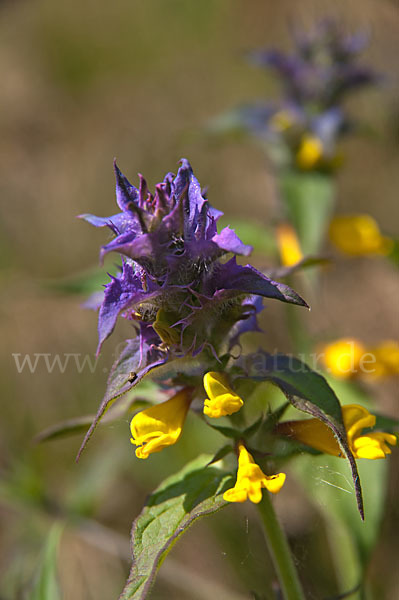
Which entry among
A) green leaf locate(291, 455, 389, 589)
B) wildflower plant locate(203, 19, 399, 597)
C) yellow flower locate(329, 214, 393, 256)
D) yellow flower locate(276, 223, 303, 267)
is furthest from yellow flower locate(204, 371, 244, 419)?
yellow flower locate(329, 214, 393, 256)

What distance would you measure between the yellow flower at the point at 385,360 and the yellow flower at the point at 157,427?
0.88 metres

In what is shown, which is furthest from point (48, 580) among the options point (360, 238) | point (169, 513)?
point (360, 238)

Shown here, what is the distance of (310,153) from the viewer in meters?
2.20

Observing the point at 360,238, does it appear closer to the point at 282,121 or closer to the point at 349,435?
the point at 282,121

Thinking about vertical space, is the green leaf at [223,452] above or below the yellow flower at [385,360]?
below

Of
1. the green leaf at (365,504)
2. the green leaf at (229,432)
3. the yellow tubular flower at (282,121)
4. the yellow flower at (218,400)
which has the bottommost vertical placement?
the green leaf at (365,504)

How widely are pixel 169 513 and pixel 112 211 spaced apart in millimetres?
2986

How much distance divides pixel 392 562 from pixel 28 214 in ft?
10.9

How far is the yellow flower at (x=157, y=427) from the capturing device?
100cm

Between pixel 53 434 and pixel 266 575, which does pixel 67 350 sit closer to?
pixel 266 575

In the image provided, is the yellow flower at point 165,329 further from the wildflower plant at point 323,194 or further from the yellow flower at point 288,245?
the yellow flower at point 288,245

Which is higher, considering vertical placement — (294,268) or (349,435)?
(294,268)

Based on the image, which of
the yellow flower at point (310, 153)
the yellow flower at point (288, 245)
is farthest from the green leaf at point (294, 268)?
the yellow flower at point (310, 153)

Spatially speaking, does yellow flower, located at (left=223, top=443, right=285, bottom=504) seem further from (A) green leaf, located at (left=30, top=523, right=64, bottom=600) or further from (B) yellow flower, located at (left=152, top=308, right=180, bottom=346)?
(A) green leaf, located at (left=30, top=523, right=64, bottom=600)
